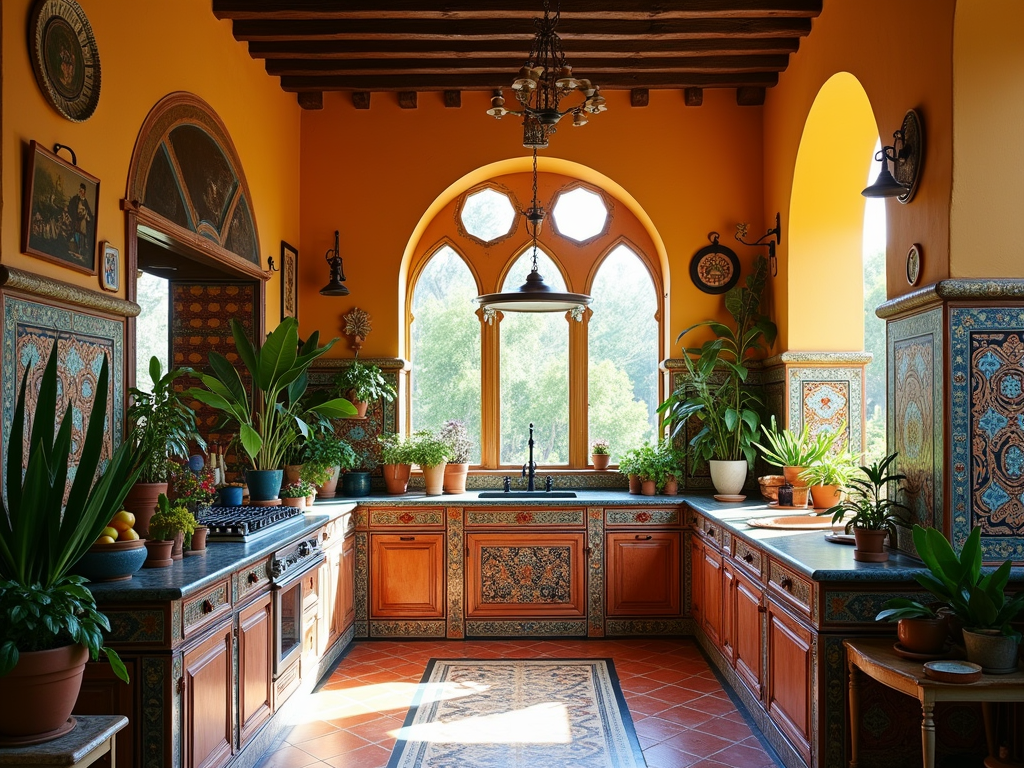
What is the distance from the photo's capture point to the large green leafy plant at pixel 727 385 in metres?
6.51

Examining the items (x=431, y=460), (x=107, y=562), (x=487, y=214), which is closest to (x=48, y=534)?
(x=107, y=562)

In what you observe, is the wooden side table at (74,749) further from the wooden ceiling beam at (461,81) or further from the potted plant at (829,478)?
the wooden ceiling beam at (461,81)

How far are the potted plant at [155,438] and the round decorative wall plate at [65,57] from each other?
1.18m

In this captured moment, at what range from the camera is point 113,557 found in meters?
3.18

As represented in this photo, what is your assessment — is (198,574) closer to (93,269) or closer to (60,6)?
(93,269)

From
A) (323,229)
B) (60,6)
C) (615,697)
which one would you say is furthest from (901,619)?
(323,229)

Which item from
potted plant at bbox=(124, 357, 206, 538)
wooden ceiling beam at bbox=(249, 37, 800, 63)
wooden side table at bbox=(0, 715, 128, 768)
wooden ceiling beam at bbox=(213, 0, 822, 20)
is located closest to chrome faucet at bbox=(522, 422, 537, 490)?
wooden ceiling beam at bbox=(249, 37, 800, 63)

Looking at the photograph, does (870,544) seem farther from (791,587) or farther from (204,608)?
(204,608)

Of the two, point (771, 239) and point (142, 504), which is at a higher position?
point (771, 239)

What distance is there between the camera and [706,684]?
5.38m

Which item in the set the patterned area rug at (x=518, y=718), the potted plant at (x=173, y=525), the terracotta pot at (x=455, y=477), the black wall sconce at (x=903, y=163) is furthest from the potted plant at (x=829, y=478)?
the potted plant at (x=173, y=525)

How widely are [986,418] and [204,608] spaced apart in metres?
3.27

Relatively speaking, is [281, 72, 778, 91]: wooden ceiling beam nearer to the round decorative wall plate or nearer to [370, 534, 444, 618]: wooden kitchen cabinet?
the round decorative wall plate

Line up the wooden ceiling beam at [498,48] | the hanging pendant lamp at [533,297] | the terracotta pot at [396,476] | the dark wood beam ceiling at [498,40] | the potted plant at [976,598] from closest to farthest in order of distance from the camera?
1. the potted plant at [976,598]
2. the hanging pendant lamp at [533,297]
3. the dark wood beam ceiling at [498,40]
4. the wooden ceiling beam at [498,48]
5. the terracotta pot at [396,476]
